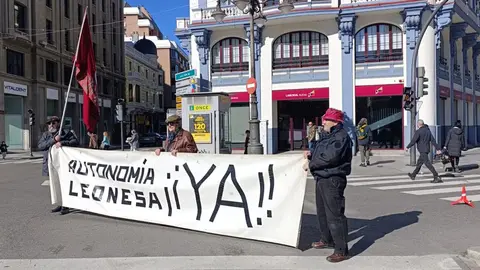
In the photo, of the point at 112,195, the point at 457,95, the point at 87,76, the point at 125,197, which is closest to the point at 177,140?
the point at 125,197

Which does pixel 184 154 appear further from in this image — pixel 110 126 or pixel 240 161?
pixel 110 126

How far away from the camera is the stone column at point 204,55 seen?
80.1ft

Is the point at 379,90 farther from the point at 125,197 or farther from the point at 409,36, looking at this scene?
the point at 125,197

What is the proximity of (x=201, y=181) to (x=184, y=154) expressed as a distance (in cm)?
49

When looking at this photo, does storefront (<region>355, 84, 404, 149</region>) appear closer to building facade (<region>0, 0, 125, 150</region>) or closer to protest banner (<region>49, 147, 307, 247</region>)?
protest banner (<region>49, 147, 307, 247</region>)

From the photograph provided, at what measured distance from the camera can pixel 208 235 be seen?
6.30 m

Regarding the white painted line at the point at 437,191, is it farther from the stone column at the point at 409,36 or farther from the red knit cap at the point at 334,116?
the stone column at the point at 409,36

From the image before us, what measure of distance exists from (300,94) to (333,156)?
18.3 m

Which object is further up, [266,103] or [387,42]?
[387,42]

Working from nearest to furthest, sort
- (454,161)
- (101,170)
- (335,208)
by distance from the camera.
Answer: (335,208), (101,170), (454,161)

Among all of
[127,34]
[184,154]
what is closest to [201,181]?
[184,154]

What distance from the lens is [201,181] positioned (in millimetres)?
6305

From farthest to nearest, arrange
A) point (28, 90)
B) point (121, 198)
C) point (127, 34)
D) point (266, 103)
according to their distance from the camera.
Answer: point (127, 34) < point (28, 90) < point (266, 103) < point (121, 198)

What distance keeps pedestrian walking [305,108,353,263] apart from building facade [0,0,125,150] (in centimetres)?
3016
